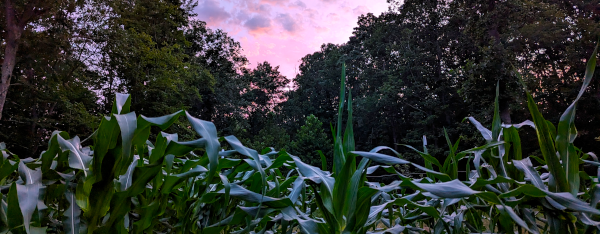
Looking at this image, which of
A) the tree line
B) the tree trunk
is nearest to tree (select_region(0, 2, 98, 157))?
the tree line

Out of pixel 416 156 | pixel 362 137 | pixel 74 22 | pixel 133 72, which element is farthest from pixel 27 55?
pixel 362 137

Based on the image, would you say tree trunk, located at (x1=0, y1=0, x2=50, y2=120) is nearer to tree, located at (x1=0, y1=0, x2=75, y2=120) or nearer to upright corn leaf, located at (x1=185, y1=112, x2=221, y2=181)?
tree, located at (x1=0, y1=0, x2=75, y2=120)

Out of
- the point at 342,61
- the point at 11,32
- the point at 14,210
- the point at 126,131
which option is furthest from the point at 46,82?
the point at 126,131

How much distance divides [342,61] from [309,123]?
23.6ft

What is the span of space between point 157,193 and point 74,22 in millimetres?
12166

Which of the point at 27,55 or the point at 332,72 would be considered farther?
the point at 332,72

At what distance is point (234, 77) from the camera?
19.0 meters

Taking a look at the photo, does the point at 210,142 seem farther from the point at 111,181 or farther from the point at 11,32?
the point at 11,32

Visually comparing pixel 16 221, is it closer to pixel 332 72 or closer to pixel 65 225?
pixel 65 225

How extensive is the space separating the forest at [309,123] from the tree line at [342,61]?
7cm

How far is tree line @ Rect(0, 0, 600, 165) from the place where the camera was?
936cm

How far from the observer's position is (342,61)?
11.8 metres

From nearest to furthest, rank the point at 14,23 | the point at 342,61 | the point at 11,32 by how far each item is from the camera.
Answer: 1. the point at 11,32
2. the point at 14,23
3. the point at 342,61

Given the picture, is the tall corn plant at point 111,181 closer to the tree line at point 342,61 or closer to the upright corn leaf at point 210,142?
the upright corn leaf at point 210,142
